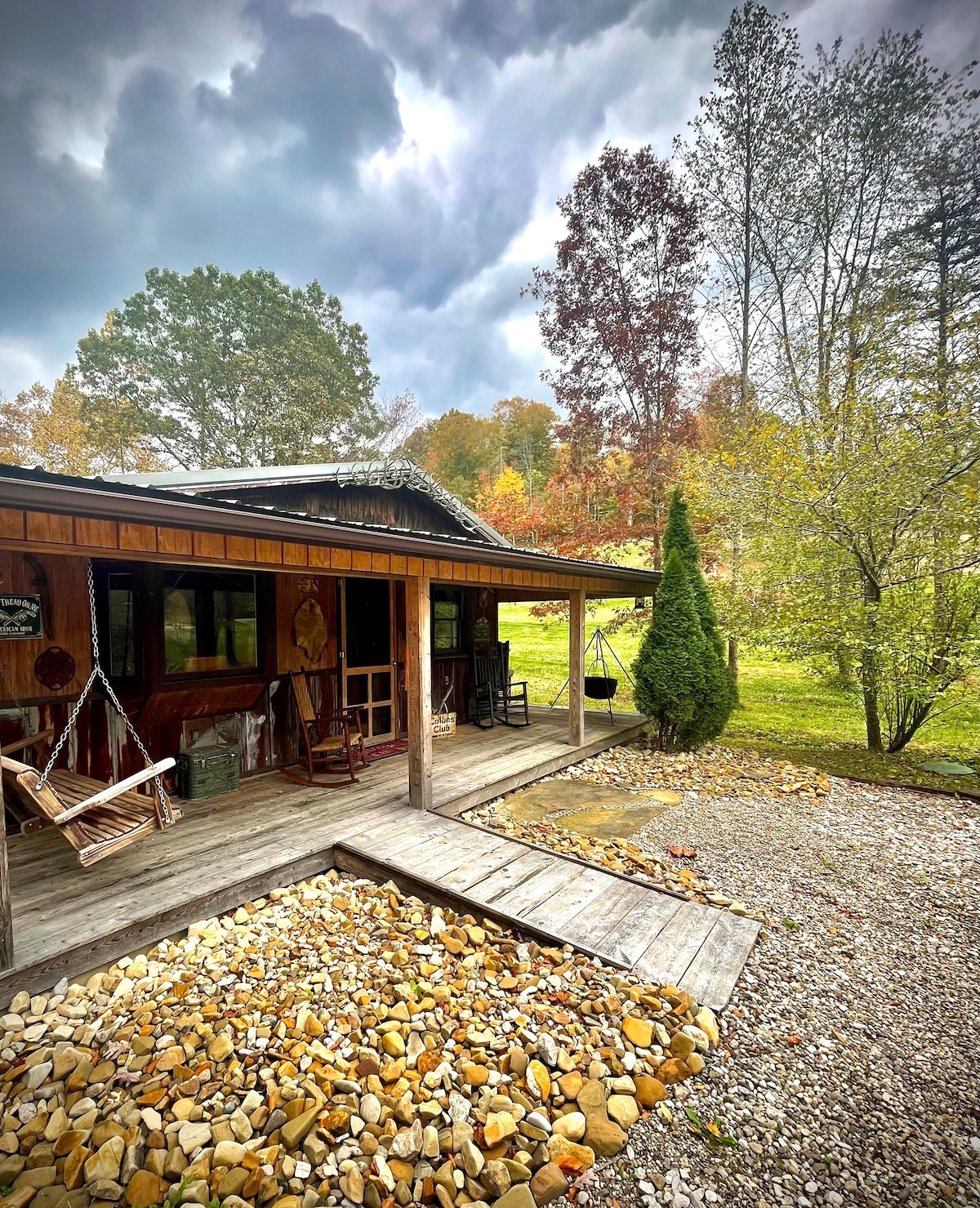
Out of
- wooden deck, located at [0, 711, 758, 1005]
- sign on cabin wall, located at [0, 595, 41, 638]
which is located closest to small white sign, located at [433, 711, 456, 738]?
wooden deck, located at [0, 711, 758, 1005]

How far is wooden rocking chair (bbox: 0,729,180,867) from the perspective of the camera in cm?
266

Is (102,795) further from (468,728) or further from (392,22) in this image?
(392,22)

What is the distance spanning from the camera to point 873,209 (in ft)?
30.5

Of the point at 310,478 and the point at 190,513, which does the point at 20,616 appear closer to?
the point at 190,513

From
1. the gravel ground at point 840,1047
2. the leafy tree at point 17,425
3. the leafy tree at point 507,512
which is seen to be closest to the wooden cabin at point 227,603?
the gravel ground at point 840,1047

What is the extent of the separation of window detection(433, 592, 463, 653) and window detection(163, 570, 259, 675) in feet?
8.12

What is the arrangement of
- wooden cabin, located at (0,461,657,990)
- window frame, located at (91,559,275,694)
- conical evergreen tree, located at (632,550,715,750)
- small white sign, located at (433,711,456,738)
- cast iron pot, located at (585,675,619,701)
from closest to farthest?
wooden cabin, located at (0,461,657,990) < window frame, located at (91,559,275,694) < small white sign, located at (433,711,456,738) < conical evergreen tree, located at (632,550,715,750) < cast iron pot, located at (585,675,619,701)

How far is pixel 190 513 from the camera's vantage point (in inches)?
96.4

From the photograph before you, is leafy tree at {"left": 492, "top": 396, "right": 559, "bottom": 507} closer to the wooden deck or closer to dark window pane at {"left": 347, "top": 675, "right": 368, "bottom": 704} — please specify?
dark window pane at {"left": 347, "top": 675, "right": 368, "bottom": 704}

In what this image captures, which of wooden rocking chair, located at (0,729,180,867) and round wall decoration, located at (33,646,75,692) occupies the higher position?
round wall decoration, located at (33,646,75,692)

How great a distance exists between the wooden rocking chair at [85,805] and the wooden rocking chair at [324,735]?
→ 1576 mm

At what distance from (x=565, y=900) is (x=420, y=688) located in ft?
5.97

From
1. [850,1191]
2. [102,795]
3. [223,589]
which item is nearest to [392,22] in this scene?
[223,589]

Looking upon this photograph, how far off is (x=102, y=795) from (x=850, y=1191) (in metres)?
3.39
